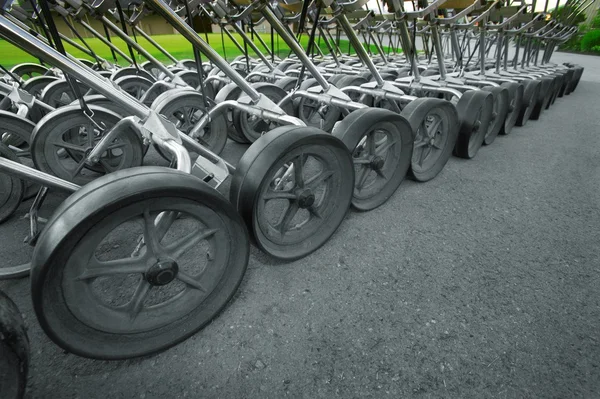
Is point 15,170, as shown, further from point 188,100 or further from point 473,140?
point 473,140

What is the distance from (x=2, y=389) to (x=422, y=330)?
1184 millimetres

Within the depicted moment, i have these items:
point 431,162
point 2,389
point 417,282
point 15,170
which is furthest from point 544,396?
point 15,170

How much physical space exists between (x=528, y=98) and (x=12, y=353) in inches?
172

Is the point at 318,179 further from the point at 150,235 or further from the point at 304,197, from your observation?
the point at 150,235

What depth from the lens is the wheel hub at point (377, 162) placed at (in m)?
1.80

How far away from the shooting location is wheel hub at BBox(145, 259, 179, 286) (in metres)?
0.97

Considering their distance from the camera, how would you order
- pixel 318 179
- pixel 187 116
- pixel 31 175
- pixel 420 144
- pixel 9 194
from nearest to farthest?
pixel 31 175, pixel 318 179, pixel 9 194, pixel 420 144, pixel 187 116

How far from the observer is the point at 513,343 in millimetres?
1097

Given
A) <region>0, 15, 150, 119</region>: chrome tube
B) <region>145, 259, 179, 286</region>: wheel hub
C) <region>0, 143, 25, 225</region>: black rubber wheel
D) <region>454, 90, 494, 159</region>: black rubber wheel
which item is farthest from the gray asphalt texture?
<region>0, 15, 150, 119</region>: chrome tube

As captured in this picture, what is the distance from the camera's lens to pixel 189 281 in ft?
3.50

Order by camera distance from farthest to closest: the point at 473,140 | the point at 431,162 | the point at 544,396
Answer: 1. the point at 473,140
2. the point at 431,162
3. the point at 544,396

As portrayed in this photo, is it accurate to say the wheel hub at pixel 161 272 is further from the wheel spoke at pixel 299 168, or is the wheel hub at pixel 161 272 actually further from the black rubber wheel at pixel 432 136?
the black rubber wheel at pixel 432 136

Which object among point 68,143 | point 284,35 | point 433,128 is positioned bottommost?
point 433,128

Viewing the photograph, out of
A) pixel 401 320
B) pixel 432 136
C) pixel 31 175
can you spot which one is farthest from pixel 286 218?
pixel 432 136
